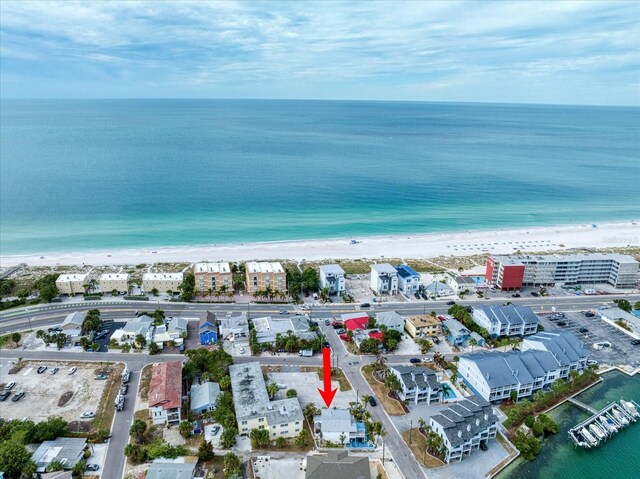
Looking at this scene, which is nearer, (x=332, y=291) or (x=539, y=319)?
(x=539, y=319)

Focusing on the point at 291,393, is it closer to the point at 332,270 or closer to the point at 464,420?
the point at 464,420

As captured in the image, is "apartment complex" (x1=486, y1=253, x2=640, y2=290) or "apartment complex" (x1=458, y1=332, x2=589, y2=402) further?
"apartment complex" (x1=486, y1=253, x2=640, y2=290)

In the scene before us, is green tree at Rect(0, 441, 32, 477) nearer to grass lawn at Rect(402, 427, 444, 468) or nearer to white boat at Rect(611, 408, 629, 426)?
grass lawn at Rect(402, 427, 444, 468)

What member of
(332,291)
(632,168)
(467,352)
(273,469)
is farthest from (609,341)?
(632,168)

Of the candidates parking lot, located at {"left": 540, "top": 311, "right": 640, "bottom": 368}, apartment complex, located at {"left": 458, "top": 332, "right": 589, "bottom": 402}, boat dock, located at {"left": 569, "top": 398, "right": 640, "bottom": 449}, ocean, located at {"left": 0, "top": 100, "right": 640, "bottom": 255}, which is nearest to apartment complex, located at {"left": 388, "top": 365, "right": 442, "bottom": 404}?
apartment complex, located at {"left": 458, "top": 332, "right": 589, "bottom": 402}

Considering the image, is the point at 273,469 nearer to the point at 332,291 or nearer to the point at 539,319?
the point at 332,291

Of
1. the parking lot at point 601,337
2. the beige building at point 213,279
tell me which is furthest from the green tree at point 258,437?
the parking lot at point 601,337

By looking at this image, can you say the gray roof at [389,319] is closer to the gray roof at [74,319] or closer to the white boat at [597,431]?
the white boat at [597,431]
